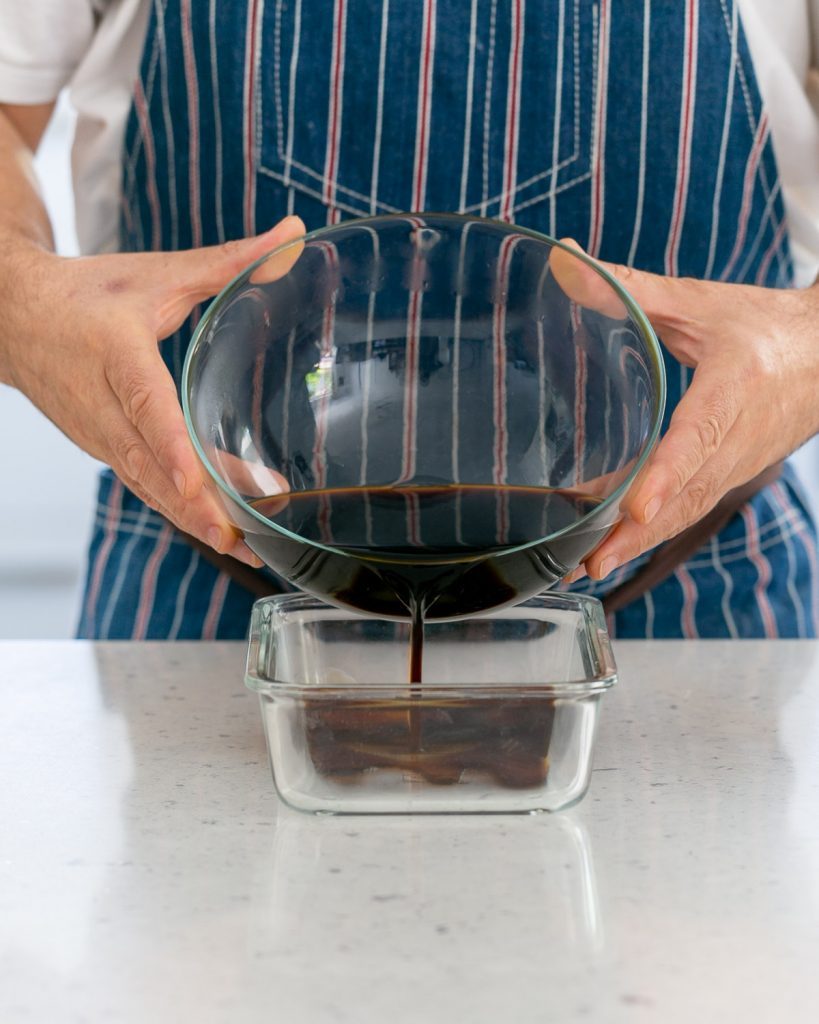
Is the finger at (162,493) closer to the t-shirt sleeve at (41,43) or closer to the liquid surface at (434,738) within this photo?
the liquid surface at (434,738)

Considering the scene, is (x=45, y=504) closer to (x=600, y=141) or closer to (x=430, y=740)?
(x=600, y=141)

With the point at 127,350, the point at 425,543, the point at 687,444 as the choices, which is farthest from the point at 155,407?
the point at 687,444

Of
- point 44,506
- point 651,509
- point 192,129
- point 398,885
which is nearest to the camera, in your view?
point 398,885

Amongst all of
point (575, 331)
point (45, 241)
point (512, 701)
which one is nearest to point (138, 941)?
point (512, 701)

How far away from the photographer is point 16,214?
103 cm

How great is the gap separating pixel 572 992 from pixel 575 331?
0.32 metres

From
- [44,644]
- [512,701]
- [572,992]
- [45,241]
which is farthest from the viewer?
[45,241]

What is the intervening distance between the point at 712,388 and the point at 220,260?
0.29m

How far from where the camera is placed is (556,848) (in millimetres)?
615

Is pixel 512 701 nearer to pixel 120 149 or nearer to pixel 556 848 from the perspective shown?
pixel 556 848

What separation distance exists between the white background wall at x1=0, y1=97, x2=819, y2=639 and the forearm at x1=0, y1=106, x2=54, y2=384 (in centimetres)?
226

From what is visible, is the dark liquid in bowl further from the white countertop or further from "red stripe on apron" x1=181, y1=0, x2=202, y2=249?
"red stripe on apron" x1=181, y1=0, x2=202, y2=249

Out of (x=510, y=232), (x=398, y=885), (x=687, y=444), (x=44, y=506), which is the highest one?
(x=510, y=232)

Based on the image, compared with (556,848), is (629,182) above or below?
above
